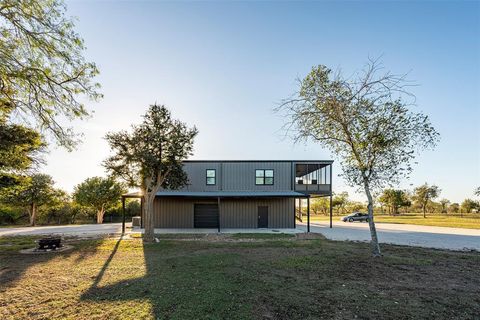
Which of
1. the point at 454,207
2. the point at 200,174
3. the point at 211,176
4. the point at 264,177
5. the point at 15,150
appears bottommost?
the point at 454,207

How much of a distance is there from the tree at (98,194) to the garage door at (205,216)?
12.7 meters

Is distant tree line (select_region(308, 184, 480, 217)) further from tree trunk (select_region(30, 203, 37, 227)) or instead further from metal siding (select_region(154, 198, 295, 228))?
tree trunk (select_region(30, 203, 37, 227))

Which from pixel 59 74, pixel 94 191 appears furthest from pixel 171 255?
pixel 94 191

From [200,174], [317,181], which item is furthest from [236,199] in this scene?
[317,181]

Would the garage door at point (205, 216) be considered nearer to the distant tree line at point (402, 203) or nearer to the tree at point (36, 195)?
the tree at point (36, 195)

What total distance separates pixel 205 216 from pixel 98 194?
51.3ft

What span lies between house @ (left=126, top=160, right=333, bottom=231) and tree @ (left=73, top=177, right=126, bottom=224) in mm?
11816

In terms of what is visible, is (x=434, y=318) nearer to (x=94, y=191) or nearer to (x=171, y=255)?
(x=171, y=255)

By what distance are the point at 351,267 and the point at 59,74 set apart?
11185mm

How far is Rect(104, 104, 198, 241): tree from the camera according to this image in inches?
544

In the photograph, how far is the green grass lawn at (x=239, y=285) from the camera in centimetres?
465

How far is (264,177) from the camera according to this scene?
70.3 feet

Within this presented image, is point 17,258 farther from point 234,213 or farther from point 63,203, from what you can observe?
point 63,203

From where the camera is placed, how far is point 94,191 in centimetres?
2902
